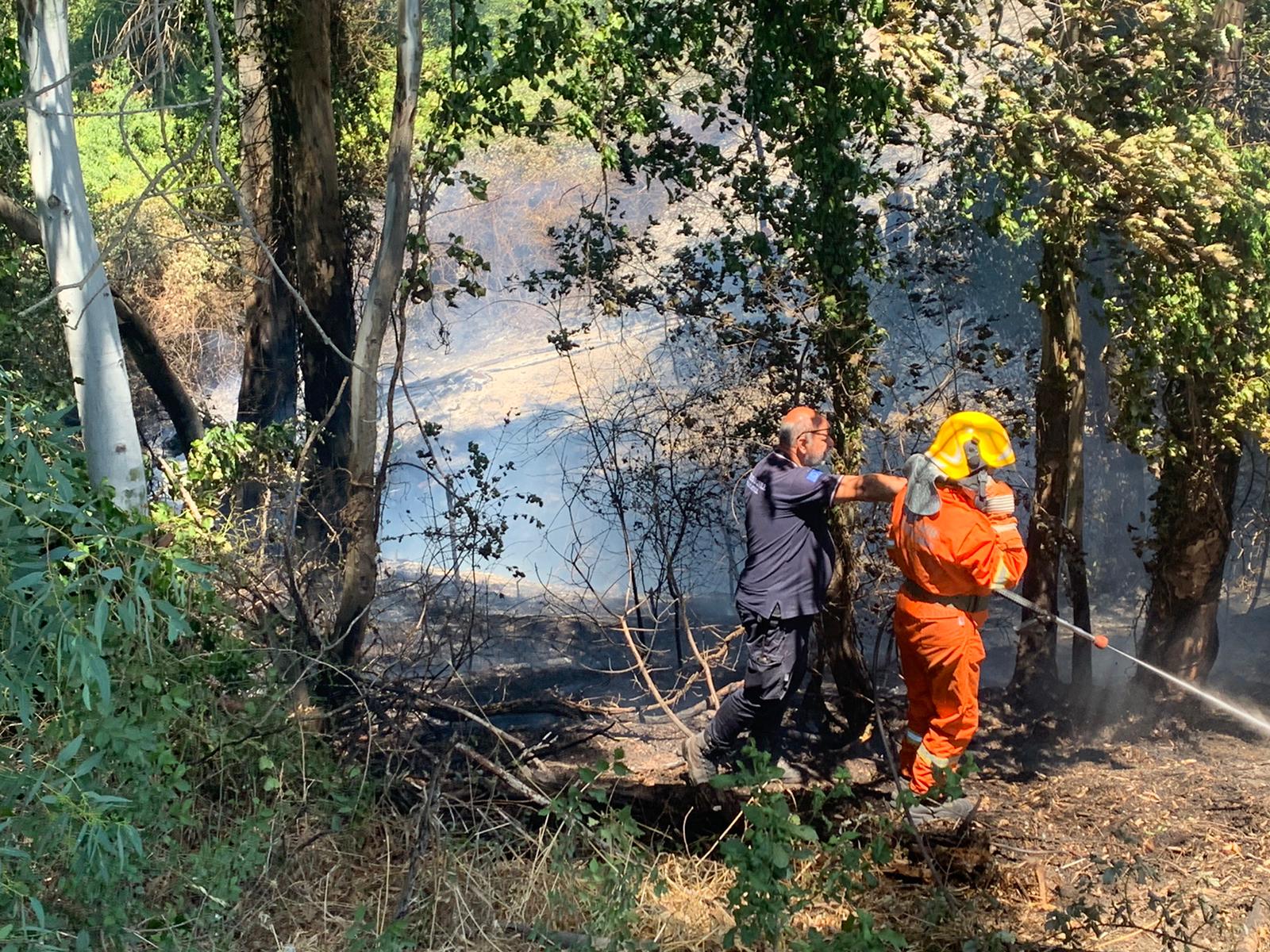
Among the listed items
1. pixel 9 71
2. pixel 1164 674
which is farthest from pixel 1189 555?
pixel 9 71

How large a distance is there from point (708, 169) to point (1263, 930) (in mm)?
4898

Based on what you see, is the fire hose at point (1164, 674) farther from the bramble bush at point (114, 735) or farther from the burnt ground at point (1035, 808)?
the bramble bush at point (114, 735)

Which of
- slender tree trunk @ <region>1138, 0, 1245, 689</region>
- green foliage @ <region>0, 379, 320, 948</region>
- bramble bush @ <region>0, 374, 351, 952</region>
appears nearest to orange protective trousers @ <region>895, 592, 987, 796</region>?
slender tree trunk @ <region>1138, 0, 1245, 689</region>

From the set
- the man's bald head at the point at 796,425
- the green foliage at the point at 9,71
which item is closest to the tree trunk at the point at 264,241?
the green foliage at the point at 9,71

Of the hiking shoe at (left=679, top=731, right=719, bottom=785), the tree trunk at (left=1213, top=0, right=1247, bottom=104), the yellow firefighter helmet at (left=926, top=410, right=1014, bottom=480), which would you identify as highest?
the tree trunk at (left=1213, top=0, right=1247, bottom=104)

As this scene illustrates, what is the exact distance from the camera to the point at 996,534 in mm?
5613

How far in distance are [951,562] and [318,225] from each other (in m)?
5.20

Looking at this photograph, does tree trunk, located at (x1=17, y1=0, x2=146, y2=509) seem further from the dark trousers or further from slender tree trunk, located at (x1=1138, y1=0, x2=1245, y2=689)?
slender tree trunk, located at (x1=1138, y1=0, x2=1245, y2=689)

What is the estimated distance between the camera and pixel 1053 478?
7676 mm

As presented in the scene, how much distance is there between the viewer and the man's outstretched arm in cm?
548

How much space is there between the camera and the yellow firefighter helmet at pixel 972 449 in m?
5.62

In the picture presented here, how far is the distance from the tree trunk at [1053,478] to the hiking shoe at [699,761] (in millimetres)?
2852

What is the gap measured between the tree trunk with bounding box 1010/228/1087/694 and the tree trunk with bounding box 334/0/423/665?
3865 millimetres

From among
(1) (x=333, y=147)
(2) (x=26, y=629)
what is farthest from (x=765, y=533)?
(1) (x=333, y=147)
